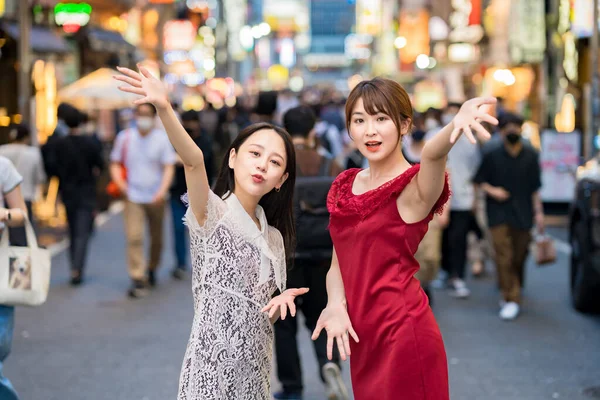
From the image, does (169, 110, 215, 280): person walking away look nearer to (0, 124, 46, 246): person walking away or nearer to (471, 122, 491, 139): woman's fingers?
(0, 124, 46, 246): person walking away

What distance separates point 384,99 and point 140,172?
7.57 metres

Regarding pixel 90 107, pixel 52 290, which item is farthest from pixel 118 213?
pixel 52 290

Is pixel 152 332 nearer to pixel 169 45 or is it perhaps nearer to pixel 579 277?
pixel 579 277

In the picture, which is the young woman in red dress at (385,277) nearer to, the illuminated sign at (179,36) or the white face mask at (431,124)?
→ the white face mask at (431,124)

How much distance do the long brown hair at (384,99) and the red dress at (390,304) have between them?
226 mm

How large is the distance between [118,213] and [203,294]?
17490mm

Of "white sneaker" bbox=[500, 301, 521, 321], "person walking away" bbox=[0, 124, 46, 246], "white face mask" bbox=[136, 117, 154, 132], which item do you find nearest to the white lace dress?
"white sneaker" bbox=[500, 301, 521, 321]

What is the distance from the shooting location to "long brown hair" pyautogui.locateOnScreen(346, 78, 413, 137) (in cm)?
404

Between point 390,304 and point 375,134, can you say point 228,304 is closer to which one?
point 390,304

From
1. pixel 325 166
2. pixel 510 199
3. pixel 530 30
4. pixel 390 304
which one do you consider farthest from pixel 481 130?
pixel 530 30

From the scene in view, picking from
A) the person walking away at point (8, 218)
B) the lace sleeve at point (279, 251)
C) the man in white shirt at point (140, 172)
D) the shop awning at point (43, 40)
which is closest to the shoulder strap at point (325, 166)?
the person walking away at point (8, 218)

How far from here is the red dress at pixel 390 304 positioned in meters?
3.96

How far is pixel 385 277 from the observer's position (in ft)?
13.1

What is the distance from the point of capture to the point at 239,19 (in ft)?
334
